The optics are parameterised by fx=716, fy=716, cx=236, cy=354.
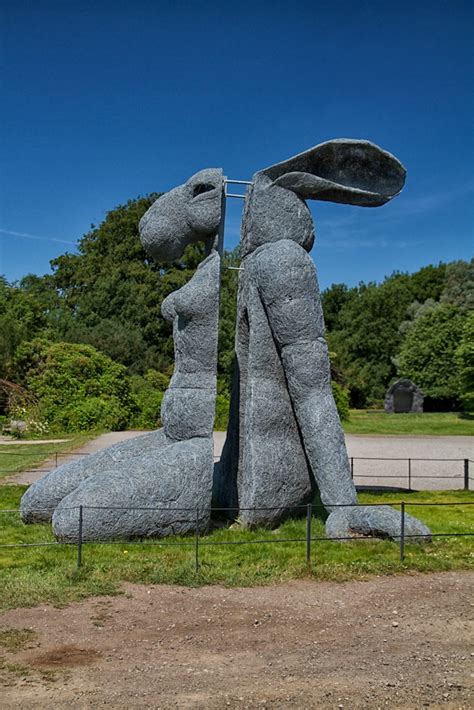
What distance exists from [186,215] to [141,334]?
1003 inches

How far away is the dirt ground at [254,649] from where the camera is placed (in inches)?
171

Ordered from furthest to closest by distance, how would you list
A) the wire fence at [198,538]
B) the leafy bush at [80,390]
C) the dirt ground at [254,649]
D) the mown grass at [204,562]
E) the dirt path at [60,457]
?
the leafy bush at [80,390] → the dirt path at [60,457] → the wire fence at [198,538] → the mown grass at [204,562] → the dirt ground at [254,649]

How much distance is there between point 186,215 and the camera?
8617 mm

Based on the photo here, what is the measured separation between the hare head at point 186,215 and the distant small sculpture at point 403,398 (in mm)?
28343

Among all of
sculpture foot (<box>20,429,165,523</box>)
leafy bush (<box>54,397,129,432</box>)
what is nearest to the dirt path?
leafy bush (<box>54,397,129,432</box>)

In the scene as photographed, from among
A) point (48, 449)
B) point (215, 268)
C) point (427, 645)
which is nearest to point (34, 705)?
point (427, 645)

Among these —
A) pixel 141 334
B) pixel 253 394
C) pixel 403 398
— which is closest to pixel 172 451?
pixel 253 394

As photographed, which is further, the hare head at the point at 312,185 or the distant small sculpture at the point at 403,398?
the distant small sculpture at the point at 403,398

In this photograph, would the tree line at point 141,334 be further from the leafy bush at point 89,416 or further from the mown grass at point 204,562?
the mown grass at point 204,562

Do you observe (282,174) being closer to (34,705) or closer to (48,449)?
(34,705)

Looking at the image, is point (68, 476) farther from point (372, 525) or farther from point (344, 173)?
point (344, 173)

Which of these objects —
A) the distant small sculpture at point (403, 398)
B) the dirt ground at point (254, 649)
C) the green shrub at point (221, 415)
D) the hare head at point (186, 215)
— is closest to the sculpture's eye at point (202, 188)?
the hare head at point (186, 215)

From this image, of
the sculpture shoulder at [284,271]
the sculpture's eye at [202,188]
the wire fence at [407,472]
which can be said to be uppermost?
the sculpture's eye at [202,188]

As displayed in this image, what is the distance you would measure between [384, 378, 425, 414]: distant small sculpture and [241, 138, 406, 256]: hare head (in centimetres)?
2780
